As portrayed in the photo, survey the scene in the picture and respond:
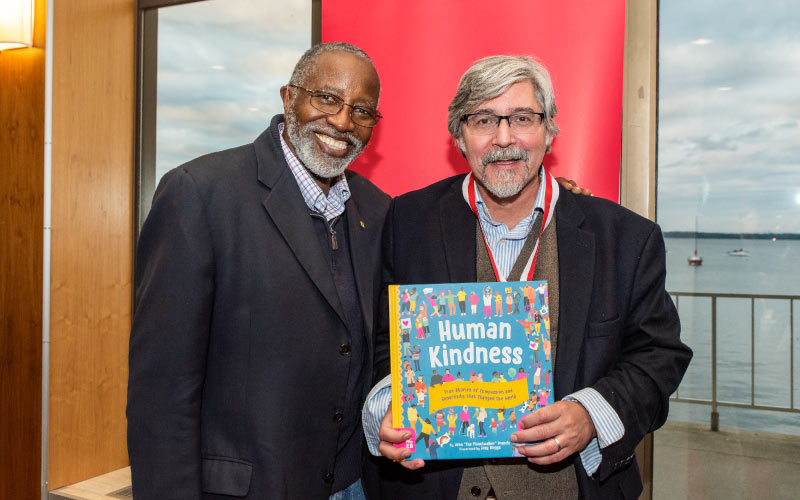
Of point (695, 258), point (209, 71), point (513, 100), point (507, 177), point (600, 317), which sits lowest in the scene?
point (600, 317)

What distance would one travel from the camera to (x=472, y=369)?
1415 mm

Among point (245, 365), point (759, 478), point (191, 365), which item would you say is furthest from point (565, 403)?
point (759, 478)

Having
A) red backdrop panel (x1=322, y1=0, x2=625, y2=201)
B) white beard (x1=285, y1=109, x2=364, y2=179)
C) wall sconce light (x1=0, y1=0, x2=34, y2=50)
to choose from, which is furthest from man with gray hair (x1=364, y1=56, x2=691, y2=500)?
wall sconce light (x1=0, y1=0, x2=34, y2=50)

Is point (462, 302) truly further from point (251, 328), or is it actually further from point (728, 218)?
point (728, 218)

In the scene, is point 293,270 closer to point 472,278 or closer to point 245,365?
point 245,365

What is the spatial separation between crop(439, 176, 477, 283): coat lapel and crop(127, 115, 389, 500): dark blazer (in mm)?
276

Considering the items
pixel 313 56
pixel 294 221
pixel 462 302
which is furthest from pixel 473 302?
pixel 313 56

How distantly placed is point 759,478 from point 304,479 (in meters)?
2.26

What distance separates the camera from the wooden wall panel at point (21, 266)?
3.46 meters

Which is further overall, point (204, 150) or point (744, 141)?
point (204, 150)

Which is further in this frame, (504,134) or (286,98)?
(286,98)

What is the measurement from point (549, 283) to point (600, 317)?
0.15 m

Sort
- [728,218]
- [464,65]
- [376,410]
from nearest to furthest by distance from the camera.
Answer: [376,410] < [728,218] < [464,65]

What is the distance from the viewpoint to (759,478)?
2.81 meters
